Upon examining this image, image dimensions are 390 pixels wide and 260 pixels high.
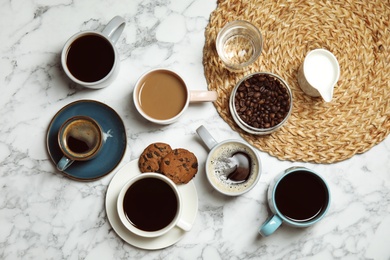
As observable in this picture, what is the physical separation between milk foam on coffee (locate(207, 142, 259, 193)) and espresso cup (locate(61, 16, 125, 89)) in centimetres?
31

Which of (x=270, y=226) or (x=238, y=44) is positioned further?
(x=238, y=44)

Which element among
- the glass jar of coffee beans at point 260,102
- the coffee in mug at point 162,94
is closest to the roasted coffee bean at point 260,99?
the glass jar of coffee beans at point 260,102

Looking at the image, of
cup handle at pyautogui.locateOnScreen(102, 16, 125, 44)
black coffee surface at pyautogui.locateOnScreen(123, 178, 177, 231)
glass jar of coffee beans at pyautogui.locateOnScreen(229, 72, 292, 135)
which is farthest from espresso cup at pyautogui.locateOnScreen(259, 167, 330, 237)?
cup handle at pyautogui.locateOnScreen(102, 16, 125, 44)

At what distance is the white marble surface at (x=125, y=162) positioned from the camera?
4.24 feet

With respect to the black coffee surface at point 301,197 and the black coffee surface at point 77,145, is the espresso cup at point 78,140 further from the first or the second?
the black coffee surface at point 301,197

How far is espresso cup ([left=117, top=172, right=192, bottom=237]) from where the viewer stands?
122 centimetres

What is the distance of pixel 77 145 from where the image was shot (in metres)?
1.24

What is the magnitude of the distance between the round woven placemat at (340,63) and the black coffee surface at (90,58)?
0.24 m

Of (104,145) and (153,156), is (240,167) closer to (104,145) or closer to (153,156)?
(153,156)

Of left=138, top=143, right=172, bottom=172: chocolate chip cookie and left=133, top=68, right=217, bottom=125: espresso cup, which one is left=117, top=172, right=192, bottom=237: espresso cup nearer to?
left=138, top=143, right=172, bottom=172: chocolate chip cookie

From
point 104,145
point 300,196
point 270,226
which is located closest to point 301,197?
point 300,196

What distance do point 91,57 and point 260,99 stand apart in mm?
408

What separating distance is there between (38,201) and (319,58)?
0.76 meters

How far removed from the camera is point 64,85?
131 cm
